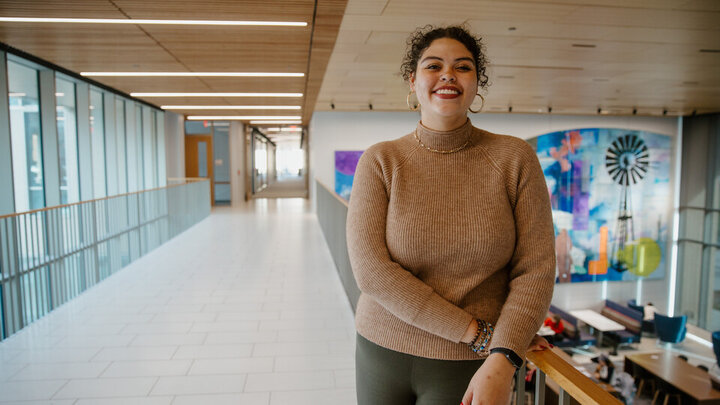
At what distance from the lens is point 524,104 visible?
44.8ft

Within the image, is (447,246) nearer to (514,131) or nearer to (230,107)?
(230,107)

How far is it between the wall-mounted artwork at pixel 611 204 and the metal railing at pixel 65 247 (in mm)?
13340

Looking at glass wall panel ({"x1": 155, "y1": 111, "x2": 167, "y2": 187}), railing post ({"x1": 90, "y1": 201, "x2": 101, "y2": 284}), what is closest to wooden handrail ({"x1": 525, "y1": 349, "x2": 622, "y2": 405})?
railing post ({"x1": 90, "y1": 201, "x2": 101, "y2": 284})

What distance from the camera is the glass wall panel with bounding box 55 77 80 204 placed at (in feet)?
25.9

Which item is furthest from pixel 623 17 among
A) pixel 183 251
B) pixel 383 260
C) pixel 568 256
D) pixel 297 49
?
pixel 568 256

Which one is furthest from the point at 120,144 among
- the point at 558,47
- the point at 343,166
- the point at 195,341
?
the point at 558,47

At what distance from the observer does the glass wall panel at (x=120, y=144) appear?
10.2m

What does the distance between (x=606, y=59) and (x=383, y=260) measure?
7.78m

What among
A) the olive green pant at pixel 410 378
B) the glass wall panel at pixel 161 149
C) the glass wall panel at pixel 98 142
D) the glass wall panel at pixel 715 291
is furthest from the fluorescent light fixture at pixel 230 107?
the glass wall panel at pixel 715 291

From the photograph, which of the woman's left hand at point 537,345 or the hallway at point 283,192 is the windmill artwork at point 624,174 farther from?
the woman's left hand at point 537,345

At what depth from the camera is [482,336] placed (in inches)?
46.3

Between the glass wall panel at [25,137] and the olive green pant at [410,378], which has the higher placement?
the glass wall panel at [25,137]

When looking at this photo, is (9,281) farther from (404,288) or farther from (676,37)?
(676,37)

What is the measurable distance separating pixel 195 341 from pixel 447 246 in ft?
13.8
